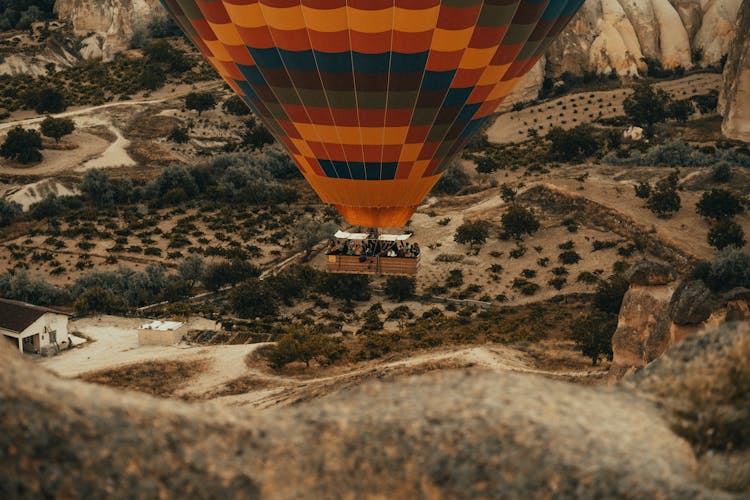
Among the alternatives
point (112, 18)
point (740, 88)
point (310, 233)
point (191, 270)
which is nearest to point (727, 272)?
point (740, 88)

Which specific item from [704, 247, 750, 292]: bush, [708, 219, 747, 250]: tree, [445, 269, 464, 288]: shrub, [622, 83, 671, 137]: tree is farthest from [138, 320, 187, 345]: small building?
[622, 83, 671, 137]: tree

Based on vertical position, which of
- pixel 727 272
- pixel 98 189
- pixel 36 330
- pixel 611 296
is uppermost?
pixel 98 189

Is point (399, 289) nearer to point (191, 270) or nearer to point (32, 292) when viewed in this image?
point (191, 270)

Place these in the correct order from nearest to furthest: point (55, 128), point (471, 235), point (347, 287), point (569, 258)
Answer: point (347, 287) < point (569, 258) < point (471, 235) < point (55, 128)

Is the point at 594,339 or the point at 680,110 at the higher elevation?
the point at 680,110

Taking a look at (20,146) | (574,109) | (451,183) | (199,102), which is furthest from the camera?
(199,102)

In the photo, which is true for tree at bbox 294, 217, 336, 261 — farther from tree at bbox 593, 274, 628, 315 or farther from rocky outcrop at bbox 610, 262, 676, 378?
rocky outcrop at bbox 610, 262, 676, 378

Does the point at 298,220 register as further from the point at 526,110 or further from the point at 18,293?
the point at 526,110

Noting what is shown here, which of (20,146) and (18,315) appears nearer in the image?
(18,315)
